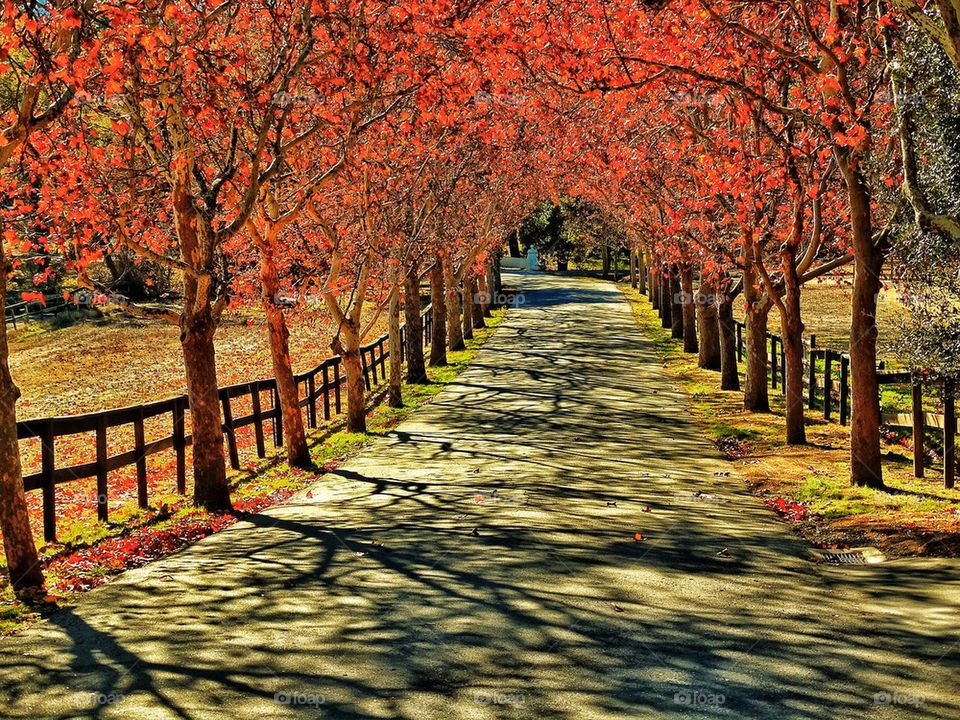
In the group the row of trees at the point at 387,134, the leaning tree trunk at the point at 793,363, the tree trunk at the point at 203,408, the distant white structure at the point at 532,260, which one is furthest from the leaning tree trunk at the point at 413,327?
the distant white structure at the point at 532,260

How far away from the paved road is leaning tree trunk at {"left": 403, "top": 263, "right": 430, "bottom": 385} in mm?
13847

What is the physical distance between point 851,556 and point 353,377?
46.5ft

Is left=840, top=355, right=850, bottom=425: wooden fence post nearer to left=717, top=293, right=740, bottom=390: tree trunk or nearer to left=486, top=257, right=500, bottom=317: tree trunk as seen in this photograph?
left=717, top=293, right=740, bottom=390: tree trunk

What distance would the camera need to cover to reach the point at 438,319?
120 feet

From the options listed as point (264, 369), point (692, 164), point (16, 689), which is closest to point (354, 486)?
point (16, 689)

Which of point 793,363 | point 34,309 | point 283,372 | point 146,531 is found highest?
point 34,309

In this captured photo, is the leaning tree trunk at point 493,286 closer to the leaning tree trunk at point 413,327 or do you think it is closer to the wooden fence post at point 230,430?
the leaning tree trunk at point 413,327

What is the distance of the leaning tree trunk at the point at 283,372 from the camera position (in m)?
18.5

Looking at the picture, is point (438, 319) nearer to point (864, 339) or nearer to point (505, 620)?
point (864, 339)

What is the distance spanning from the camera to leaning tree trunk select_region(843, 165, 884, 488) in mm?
14453

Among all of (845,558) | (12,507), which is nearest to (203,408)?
(12,507)

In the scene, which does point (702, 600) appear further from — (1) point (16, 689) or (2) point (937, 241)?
(2) point (937, 241)

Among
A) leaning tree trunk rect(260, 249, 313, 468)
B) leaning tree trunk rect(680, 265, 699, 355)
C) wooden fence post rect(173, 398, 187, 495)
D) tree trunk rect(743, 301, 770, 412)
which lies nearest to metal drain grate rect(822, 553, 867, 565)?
wooden fence post rect(173, 398, 187, 495)

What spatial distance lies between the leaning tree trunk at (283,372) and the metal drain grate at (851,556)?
10.3m
